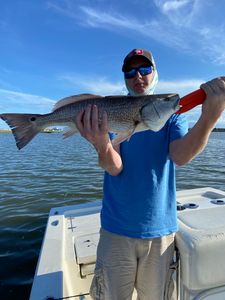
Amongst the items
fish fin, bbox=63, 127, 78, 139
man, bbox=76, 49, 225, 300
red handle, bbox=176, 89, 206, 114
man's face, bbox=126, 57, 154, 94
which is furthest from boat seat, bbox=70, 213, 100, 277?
red handle, bbox=176, 89, 206, 114

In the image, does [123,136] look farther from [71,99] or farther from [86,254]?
[86,254]

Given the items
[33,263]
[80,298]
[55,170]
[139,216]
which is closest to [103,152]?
[139,216]

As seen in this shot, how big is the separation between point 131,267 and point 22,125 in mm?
1506

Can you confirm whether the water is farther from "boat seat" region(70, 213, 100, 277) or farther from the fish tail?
the fish tail

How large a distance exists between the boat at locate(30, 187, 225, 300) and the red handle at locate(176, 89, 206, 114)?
1.11m

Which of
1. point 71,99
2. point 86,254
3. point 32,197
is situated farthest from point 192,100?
point 32,197

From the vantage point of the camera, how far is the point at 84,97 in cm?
254

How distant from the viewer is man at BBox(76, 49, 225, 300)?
105 inches

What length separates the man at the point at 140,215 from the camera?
2.66 m

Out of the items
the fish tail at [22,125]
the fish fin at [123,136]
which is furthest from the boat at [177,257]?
the fish tail at [22,125]

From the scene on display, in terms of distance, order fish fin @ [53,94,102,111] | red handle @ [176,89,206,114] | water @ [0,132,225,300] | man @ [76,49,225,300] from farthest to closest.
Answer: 1. water @ [0,132,225,300]
2. man @ [76,49,225,300]
3. fish fin @ [53,94,102,111]
4. red handle @ [176,89,206,114]

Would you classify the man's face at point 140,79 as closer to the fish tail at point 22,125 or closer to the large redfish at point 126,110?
the large redfish at point 126,110

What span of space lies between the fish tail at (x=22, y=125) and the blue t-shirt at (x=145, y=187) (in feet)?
A: 2.59

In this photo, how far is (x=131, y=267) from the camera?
2738mm
